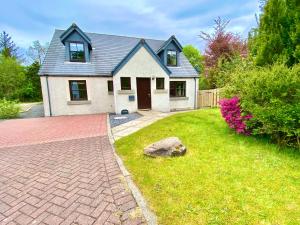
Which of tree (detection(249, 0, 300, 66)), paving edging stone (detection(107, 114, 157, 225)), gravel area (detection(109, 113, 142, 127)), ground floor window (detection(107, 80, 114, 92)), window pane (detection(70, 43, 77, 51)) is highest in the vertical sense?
window pane (detection(70, 43, 77, 51))

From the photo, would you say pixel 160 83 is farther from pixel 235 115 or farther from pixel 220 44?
pixel 220 44

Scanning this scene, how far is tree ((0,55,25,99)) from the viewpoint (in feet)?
84.8

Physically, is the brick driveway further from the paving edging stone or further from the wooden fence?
the wooden fence

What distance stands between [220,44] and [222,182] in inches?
771

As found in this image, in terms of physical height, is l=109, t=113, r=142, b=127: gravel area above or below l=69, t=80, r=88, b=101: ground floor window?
below

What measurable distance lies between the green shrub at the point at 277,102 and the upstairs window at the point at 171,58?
10.5 m

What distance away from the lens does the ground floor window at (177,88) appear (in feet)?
47.7

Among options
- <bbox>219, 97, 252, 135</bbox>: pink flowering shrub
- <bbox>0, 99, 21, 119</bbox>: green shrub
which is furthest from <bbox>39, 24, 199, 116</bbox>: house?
<bbox>219, 97, 252, 135</bbox>: pink flowering shrub

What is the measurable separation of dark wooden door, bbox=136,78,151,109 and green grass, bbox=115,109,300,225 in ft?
25.7

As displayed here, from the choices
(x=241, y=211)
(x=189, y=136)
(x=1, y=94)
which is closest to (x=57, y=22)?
(x=1, y=94)

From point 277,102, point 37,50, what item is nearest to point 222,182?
point 277,102

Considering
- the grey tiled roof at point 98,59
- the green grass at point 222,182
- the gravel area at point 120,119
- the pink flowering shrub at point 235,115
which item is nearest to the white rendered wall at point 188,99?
the grey tiled roof at point 98,59

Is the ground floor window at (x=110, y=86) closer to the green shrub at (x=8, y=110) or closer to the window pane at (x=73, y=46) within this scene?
the window pane at (x=73, y=46)

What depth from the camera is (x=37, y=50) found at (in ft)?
118
